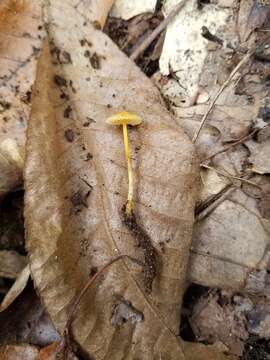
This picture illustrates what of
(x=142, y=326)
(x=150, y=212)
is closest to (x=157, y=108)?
(x=150, y=212)

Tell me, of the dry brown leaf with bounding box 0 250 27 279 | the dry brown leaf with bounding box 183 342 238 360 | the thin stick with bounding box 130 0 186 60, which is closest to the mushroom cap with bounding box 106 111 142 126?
the thin stick with bounding box 130 0 186 60

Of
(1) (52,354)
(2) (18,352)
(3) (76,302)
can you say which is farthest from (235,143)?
(2) (18,352)

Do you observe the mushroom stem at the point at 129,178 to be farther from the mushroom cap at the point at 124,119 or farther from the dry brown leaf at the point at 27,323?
the dry brown leaf at the point at 27,323

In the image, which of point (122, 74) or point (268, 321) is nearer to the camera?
point (268, 321)

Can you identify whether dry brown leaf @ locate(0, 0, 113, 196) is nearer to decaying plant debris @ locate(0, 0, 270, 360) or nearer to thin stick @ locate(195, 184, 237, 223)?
decaying plant debris @ locate(0, 0, 270, 360)

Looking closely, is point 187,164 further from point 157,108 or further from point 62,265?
point 62,265
